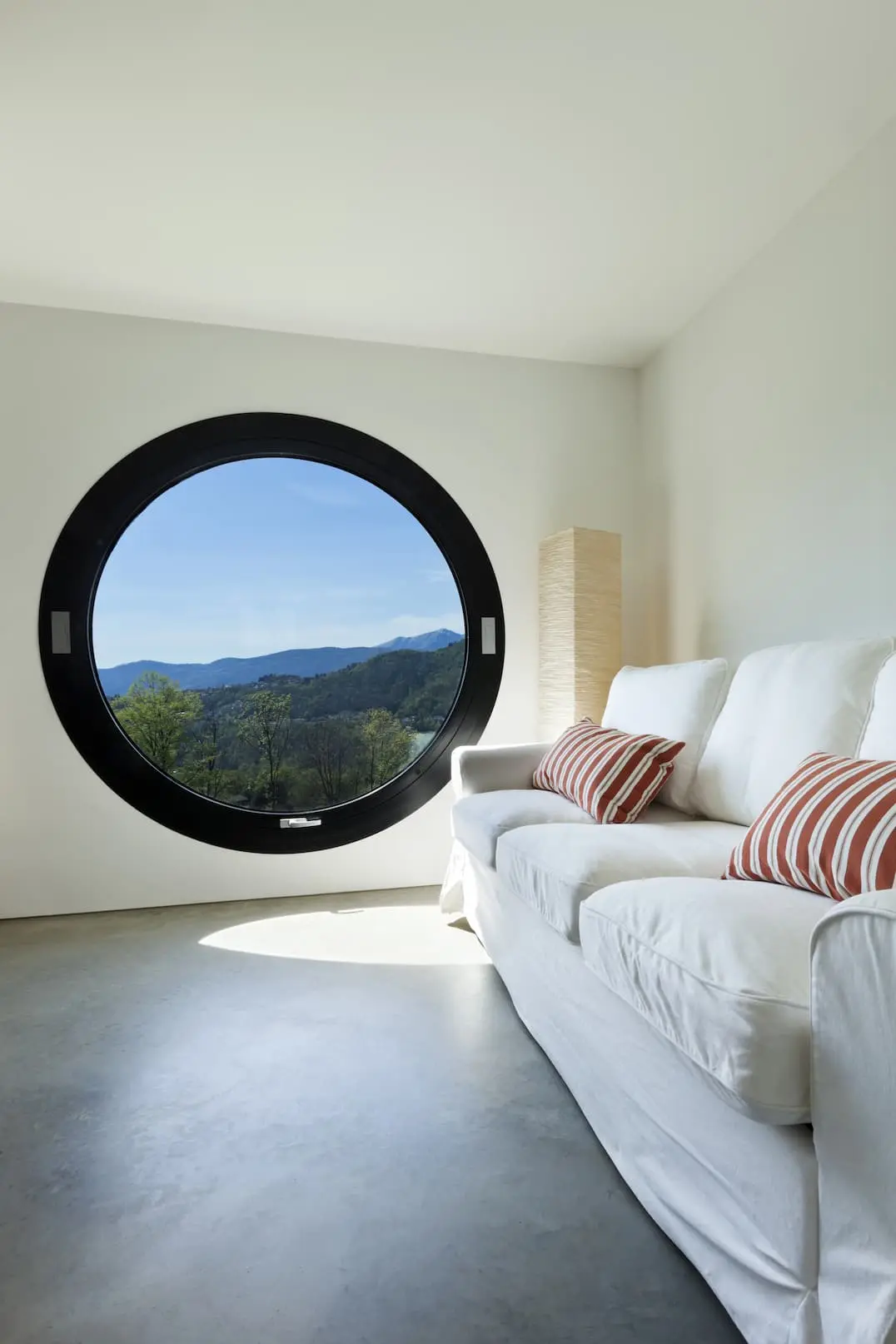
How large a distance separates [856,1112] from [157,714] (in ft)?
13.2

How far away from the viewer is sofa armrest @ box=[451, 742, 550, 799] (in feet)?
10.2

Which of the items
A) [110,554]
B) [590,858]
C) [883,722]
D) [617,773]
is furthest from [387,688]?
[883,722]

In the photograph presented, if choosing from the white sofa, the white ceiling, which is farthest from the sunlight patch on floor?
the white ceiling

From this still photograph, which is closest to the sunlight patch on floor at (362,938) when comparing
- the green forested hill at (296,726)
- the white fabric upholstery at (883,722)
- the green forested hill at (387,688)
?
the green forested hill at (296,726)

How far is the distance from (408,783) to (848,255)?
2.58 m

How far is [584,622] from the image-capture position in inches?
143

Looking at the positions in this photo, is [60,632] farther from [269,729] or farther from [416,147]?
[416,147]

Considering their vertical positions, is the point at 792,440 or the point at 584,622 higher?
the point at 792,440

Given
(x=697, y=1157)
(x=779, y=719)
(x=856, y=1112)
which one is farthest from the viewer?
(x=779, y=719)

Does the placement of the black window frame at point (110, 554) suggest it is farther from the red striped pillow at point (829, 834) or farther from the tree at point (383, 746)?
the red striped pillow at point (829, 834)

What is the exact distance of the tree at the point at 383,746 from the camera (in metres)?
4.81

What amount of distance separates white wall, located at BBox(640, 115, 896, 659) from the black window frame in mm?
922

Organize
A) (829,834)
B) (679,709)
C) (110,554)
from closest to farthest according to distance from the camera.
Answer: (829,834), (679,709), (110,554)

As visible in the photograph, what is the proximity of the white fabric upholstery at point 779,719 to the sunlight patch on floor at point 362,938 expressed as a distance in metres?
1.01
